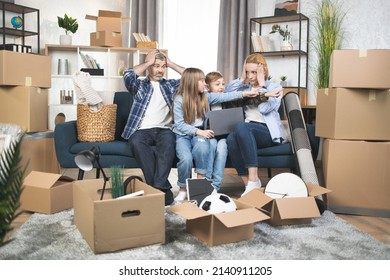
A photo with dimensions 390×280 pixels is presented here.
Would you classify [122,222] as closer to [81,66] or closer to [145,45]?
[145,45]

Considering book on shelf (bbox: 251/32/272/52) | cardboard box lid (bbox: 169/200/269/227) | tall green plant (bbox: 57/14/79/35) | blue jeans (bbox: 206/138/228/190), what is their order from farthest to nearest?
tall green plant (bbox: 57/14/79/35)
book on shelf (bbox: 251/32/272/52)
blue jeans (bbox: 206/138/228/190)
cardboard box lid (bbox: 169/200/269/227)

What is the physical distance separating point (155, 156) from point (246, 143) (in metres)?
0.57

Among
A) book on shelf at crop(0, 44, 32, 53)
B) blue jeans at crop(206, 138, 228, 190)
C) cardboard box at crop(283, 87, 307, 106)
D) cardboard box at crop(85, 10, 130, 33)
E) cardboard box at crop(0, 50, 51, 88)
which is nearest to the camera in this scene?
blue jeans at crop(206, 138, 228, 190)

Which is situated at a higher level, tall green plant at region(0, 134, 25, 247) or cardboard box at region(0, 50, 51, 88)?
cardboard box at region(0, 50, 51, 88)

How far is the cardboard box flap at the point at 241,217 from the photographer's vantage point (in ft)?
5.83

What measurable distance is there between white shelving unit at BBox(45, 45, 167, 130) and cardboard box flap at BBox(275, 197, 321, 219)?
10.9ft

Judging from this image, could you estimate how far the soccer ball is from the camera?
1.95 meters

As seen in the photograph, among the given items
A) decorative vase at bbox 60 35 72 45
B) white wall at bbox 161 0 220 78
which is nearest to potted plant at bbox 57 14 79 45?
decorative vase at bbox 60 35 72 45

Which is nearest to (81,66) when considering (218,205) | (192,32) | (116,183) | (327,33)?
(192,32)

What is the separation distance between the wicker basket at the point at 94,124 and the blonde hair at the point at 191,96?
1.74 ft

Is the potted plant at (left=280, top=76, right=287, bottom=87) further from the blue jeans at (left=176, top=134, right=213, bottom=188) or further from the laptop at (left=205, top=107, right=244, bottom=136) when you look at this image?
the blue jeans at (left=176, top=134, right=213, bottom=188)

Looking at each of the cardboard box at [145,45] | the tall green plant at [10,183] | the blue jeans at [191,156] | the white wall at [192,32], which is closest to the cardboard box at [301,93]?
the white wall at [192,32]

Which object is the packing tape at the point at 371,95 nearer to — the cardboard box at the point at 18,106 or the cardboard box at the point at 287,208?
the cardboard box at the point at 287,208

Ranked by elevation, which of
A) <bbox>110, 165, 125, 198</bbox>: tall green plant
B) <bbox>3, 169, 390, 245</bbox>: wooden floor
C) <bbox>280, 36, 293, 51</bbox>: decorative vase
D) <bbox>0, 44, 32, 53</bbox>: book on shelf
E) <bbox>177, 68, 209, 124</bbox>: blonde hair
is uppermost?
<bbox>280, 36, 293, 51</bbox>: decorative vase
